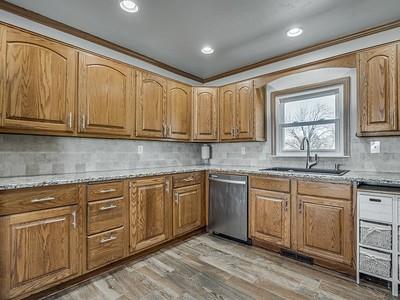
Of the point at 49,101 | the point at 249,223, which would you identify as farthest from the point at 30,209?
the point at 249,223

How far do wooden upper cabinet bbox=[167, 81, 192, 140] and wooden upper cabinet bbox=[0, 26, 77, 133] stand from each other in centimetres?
126

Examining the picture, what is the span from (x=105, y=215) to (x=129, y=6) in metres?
1.95

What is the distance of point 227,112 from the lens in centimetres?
340

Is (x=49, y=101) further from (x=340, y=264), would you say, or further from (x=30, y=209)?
(x=340, y=264)

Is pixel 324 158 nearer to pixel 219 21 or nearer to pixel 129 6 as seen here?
pixel 219 21

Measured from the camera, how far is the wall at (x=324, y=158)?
93.0 inches

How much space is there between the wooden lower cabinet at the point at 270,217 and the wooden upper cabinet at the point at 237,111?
2.97ft

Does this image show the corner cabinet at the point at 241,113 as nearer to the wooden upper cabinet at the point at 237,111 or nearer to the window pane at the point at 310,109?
the wooden upper cabinet at the point at 237,111

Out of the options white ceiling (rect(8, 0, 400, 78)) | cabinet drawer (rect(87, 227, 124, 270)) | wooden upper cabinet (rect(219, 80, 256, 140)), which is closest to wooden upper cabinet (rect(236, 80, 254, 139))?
wooden upper cabinet (rect(219, 80, 256, 140))

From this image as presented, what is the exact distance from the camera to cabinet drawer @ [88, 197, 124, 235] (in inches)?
79.8

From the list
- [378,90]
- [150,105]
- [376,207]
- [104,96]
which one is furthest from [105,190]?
[378,90]

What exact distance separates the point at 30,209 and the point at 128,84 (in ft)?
5.28

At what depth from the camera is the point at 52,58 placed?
2027mm

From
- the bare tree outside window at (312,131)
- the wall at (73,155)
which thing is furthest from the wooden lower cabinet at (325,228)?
the wall at (73,155)
